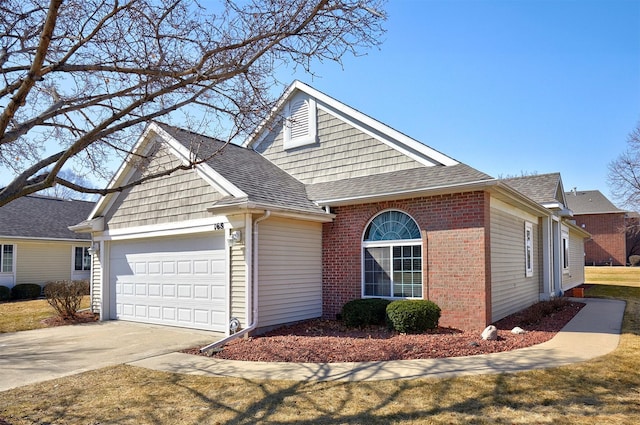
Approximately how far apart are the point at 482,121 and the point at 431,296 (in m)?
9.45

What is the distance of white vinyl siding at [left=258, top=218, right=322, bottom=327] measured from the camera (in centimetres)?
1055

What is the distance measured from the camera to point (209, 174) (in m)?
11.2

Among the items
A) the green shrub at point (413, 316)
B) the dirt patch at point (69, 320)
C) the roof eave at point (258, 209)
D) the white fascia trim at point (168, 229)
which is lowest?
the dirt patch at point (69, 320)

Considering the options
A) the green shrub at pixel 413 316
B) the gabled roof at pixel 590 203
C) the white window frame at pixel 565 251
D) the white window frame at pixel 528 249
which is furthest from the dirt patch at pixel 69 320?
the gabled roof at pixel 590 203

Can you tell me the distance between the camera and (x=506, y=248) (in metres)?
12.2

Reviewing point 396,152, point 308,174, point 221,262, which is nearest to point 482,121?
point 396,152

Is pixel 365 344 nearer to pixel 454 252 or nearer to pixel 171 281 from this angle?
pixel 454 252

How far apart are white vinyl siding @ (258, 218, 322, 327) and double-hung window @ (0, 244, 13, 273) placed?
18.4 m

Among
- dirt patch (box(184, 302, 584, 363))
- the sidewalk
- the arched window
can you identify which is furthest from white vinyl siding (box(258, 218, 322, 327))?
the sidewalk

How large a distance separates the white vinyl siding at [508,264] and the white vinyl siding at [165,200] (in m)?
6.88

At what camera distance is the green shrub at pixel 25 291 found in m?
21.8

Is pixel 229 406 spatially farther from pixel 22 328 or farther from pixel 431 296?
pixel 22 328

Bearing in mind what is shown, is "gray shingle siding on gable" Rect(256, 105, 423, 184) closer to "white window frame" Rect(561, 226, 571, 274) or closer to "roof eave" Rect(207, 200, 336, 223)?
"roof eave" Rect(207, 200, 336, 223)

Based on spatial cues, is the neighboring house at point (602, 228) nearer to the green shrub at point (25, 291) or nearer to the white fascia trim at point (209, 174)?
the white fascia trim at point (209, 174)
